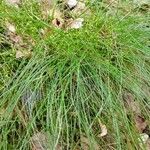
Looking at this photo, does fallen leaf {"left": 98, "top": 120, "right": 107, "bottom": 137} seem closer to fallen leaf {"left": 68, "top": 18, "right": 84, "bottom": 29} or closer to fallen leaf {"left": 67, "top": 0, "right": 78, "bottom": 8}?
fallen leaf {"left": 68, "top": 18, "right": 84, "bottom": 29}

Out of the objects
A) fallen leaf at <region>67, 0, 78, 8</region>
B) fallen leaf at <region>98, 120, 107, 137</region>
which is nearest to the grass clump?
fallen leaf at <region>98, 120, 107, 137</region>

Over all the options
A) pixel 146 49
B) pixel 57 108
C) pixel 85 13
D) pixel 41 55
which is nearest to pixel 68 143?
pixel 57 108

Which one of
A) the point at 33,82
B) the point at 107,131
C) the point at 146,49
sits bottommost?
the point at 107,131

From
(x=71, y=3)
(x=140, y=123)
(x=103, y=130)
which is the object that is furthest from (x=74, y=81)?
(x=71, y=3)

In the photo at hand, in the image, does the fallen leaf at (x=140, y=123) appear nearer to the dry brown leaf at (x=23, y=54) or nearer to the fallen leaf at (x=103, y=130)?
the fallen leaf at (x=103, y=130)

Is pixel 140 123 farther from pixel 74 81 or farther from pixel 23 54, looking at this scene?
pixel 23 54

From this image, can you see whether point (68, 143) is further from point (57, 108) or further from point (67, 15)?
point (67, 15)
